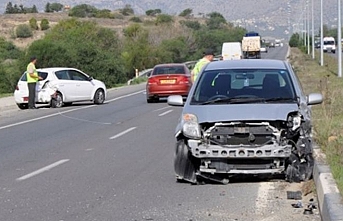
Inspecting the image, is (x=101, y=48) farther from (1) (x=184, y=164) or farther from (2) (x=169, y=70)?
(1) (x=184, y=164)

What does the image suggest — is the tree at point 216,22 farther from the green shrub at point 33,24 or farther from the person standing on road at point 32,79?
the person standing on road at point 32,79

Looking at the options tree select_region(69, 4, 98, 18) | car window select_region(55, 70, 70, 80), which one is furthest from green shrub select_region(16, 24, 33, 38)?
car window select_region(55, 70, 70, 80)

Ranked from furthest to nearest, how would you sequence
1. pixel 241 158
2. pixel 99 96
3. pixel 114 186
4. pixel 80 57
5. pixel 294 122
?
1. pixel 80 57
2. pixel 99 96
3. pixel 114 186
4. pixel 294 122
5. pixel 241 158

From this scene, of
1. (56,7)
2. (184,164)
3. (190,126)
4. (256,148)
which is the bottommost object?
(184,164)

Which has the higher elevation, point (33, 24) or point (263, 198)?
point (33, 24)

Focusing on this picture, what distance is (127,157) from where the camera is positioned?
46.4 ft

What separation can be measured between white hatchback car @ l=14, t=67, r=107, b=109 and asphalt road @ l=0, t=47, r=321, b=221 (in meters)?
9.47

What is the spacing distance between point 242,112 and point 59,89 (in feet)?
62.9

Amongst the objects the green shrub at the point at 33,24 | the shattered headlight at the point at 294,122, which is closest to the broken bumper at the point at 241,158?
the shattered headlight at the point at 294,122

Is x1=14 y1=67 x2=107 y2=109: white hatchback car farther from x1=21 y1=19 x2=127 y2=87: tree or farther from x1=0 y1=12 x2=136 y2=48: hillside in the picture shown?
x1=0 y1=12 x2=136 y2=48: hillside

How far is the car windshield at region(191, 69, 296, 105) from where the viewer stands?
1145 centimetres

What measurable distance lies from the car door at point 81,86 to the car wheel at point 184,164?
19266 mm

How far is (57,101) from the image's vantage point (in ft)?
96.5

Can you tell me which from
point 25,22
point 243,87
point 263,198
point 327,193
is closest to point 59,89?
point 243,87
